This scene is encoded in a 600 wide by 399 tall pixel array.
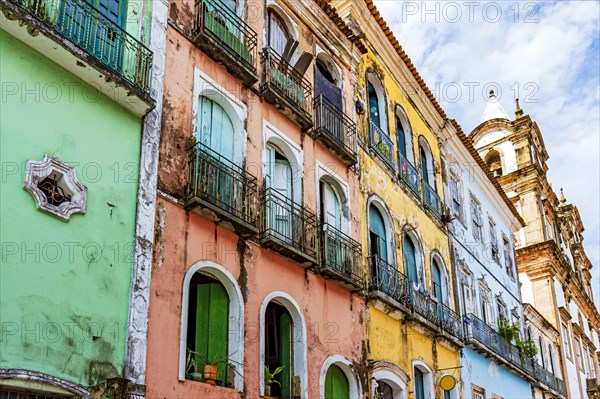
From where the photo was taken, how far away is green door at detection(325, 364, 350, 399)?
40.2 ft

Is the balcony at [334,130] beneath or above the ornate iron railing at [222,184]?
above

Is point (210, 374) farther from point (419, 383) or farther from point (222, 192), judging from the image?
point (419, 383)

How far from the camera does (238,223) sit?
1033cm

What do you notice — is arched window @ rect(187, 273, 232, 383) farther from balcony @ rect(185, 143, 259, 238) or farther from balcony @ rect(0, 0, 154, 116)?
balcony @ rect(0, 0, 154, 116)

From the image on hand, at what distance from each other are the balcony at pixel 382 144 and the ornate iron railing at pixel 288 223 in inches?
161

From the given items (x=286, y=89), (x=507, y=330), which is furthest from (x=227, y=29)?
(x=507, y=330)

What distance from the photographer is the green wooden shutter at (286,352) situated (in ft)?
36.3

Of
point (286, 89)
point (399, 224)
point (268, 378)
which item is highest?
point (286, 89)

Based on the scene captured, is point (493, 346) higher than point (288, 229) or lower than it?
lower

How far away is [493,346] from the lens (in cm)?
2053

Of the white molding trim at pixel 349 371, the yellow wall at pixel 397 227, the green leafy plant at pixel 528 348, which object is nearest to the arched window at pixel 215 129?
the white molding trim at pixel 349 371

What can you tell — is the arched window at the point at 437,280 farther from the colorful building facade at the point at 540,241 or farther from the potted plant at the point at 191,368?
the colorful building facade at the point at 540,241

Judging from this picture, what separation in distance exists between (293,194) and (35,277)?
6.05 metres

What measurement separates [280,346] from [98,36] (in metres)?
5.57
